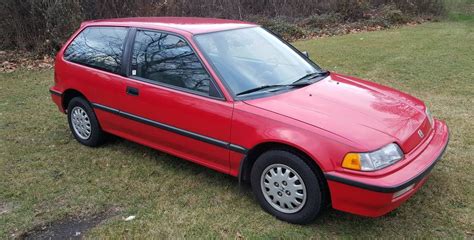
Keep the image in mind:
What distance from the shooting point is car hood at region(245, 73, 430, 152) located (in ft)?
10.4

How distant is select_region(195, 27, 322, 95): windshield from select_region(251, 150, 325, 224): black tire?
64 centimetres

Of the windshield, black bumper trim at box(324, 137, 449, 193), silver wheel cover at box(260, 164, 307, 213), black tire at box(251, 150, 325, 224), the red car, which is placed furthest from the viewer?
the windshield

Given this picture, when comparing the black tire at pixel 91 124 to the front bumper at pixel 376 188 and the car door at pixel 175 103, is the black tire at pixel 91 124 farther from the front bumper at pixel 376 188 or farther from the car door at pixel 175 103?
the front bumper at pixel 376 188

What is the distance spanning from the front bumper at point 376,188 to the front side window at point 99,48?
2548 mm

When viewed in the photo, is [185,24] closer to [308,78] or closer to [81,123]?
[308,78]

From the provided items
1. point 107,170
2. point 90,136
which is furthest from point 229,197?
point 90,136

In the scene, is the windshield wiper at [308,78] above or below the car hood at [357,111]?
above

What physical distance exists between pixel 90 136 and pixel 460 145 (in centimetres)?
410

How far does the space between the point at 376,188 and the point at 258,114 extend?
3.39ft

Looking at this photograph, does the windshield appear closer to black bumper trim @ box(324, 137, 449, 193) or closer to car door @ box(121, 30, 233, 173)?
car door @ box(121, 30, 233, 173)

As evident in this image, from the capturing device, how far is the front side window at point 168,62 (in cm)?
382

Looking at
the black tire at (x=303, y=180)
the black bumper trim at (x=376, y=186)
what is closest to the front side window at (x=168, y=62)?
the black tire at (x=303, y=180)

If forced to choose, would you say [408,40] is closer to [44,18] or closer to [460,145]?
[460,145]

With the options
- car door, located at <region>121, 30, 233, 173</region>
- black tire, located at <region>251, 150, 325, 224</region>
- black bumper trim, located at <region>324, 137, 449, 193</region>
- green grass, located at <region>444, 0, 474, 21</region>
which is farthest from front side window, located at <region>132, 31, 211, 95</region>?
green grass, located at <region>444, 0, 474, 21</region>
